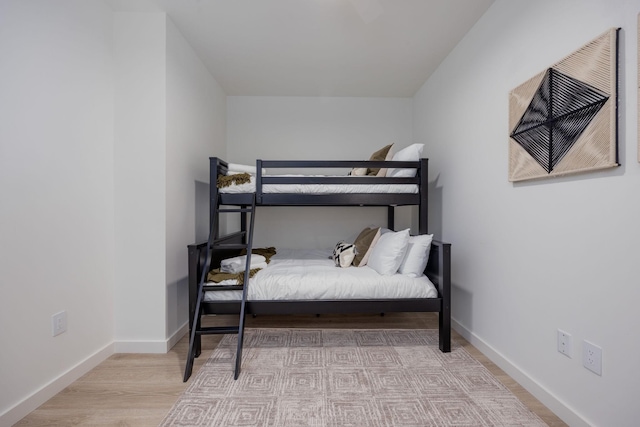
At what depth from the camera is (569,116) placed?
139cm

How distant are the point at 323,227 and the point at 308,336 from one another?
1563 mm

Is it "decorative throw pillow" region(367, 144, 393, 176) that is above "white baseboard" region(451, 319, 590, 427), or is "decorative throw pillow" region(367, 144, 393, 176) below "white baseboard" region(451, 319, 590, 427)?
above

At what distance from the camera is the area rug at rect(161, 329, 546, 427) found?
1.44 meters

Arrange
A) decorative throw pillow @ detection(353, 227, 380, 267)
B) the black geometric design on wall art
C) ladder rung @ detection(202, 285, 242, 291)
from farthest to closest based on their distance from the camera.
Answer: decorative throw pillow @ detection(353, 227, 380, 267) → ladder rung @ detection(202, 285, 242, 291) → the black geometric design on wall art

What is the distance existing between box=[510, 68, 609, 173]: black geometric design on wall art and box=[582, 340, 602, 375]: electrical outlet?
82cm

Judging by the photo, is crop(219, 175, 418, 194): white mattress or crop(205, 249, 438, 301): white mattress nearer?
crop(205, 249, 438, 301): white mattress

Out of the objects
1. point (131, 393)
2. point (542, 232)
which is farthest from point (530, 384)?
point (131, 393)

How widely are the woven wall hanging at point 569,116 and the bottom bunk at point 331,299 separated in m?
0.77

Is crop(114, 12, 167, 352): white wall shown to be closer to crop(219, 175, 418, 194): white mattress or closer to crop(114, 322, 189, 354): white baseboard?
crop(114, 322, 189, 354): white baseboard

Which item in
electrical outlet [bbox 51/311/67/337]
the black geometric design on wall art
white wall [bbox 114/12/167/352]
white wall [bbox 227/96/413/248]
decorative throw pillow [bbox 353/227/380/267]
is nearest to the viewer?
the black geometric design on wall art

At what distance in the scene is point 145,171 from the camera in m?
2.11

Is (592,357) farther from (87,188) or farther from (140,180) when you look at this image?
(87,188)

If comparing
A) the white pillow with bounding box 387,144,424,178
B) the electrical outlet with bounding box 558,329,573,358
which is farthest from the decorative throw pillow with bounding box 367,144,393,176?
the electrical outlet with bounding box 558,329,573,358

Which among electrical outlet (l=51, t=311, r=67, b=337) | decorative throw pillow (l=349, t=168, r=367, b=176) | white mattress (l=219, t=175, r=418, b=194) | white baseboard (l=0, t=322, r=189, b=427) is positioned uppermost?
decorative throw pillow (l=349, t=168, r=367, b=176)
